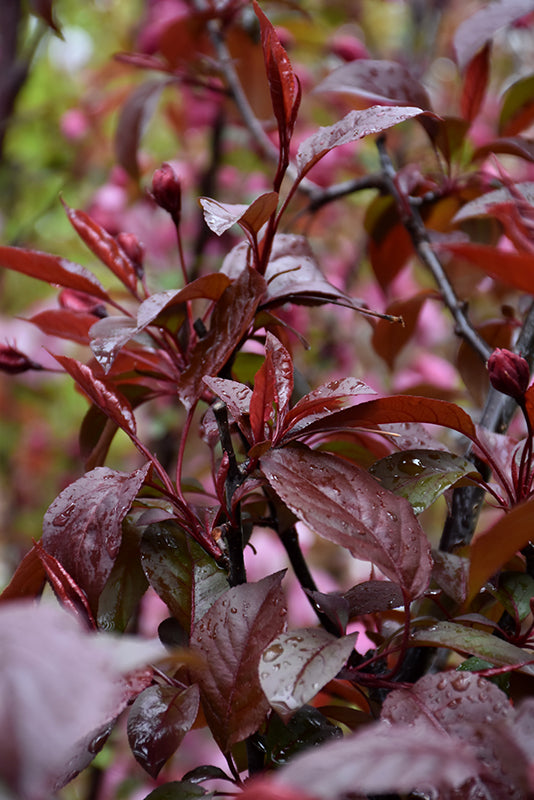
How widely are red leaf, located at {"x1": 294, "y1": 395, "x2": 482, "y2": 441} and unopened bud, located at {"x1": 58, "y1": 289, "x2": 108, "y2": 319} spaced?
21 centimetres

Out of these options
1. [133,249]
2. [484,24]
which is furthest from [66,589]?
[484,24]

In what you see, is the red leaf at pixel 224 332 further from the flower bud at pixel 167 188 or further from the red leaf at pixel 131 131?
the red leaf at pixel 131 131

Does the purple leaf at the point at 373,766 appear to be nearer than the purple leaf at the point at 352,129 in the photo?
Yes

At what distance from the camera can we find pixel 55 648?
0.63 feet

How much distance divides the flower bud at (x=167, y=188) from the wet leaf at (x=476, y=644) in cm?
27

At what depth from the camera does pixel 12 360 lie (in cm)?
46

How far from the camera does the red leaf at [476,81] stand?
0.64 m

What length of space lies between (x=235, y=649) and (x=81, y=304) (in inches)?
10.9

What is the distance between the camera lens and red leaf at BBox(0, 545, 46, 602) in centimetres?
36

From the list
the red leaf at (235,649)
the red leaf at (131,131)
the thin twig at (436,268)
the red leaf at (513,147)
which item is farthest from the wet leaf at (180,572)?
the red leaf at (131,131)

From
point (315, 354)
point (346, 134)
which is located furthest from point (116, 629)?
point (315, 354)

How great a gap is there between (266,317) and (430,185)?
0.29 m

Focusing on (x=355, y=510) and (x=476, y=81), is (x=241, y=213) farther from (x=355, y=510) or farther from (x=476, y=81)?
(x=476, y=81)

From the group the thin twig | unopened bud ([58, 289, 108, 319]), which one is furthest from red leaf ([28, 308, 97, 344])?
the thin twig
